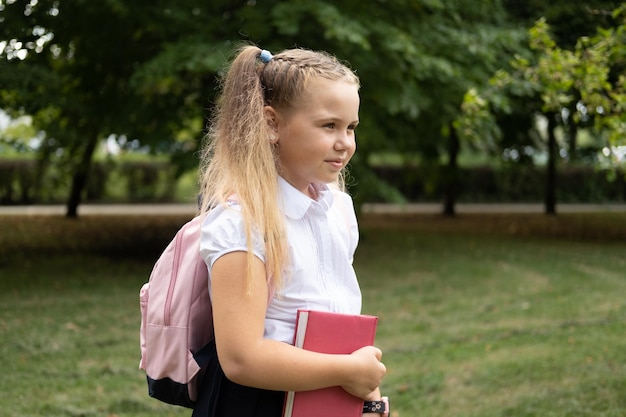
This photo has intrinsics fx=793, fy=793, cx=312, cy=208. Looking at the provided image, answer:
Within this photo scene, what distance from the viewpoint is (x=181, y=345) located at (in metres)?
1.84

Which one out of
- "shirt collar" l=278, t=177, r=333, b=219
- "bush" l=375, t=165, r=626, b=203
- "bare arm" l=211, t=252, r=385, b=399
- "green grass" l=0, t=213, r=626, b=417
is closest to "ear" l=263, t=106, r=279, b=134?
"shirt collar" l=278, t=177, r=333, b=219

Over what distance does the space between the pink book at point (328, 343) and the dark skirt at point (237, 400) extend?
0.20 feet

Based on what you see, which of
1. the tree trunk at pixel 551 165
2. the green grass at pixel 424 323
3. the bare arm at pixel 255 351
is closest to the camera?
the bare arm at pixel 255 351

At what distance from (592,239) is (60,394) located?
1235 cm

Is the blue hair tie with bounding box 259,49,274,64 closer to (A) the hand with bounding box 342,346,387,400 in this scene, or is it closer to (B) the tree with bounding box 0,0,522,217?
(A) the hand with bounding box 342,346,387,400

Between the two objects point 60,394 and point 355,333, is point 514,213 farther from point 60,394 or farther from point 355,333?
point 355,333

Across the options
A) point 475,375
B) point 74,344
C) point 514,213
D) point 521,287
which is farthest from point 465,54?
point 514,213

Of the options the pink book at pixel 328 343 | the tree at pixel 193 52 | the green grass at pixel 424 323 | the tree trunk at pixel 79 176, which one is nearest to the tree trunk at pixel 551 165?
the green grass at pixel 424 323

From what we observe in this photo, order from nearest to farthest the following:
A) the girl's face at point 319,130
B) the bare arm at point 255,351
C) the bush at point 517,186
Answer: the bare arm at point 255,351
the girl's face at point 319,130
the bush at point 517,186

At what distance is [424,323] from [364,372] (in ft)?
20.8

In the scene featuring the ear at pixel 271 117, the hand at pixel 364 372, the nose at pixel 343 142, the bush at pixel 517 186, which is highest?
the ear at pixel 271 117

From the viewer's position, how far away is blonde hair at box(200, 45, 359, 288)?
175 cm

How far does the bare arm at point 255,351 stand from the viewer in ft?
5.50

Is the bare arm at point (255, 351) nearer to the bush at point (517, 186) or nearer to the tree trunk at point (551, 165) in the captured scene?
the tree trunk at point (551, 165)
